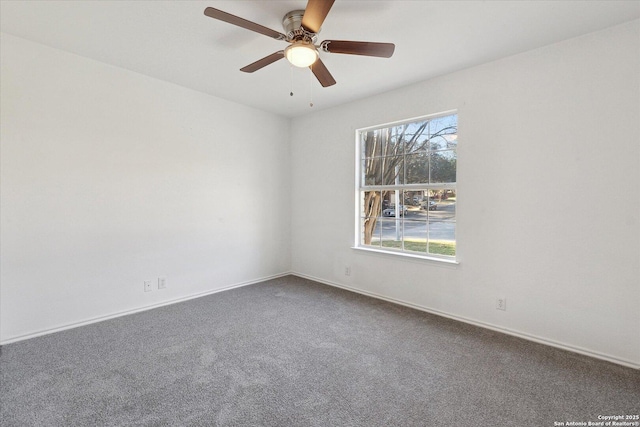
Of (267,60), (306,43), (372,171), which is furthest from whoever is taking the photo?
(372,171)

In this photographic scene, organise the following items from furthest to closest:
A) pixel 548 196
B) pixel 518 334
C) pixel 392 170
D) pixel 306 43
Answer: pixel 392 170, pixel 518 334, pixel 548 196, pixel 306 43

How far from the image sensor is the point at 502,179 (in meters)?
2.74

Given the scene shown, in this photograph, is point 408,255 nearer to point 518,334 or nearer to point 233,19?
point 518,334

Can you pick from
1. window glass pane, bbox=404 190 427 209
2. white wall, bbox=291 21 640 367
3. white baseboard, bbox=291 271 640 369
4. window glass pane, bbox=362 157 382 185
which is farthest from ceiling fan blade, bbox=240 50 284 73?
white baseboard, bbox=291 271 640 369

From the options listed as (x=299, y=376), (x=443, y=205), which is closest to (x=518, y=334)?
(x=443, y=205)

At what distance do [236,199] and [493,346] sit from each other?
338 cm

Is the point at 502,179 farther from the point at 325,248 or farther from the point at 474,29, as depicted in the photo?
the point at 325,248

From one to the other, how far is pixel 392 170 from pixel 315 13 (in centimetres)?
226

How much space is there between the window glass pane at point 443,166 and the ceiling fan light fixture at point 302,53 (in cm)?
182

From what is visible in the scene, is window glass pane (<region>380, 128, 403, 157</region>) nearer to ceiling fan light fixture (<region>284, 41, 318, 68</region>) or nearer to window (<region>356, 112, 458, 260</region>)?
window (<region>356, 112, 458, 260</region>)

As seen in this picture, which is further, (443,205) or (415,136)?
(415,136)

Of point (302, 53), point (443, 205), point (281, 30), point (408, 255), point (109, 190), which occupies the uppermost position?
point (281, 30)

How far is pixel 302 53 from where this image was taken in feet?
6.65

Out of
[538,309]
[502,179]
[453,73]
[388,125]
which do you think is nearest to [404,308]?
[538,309]
